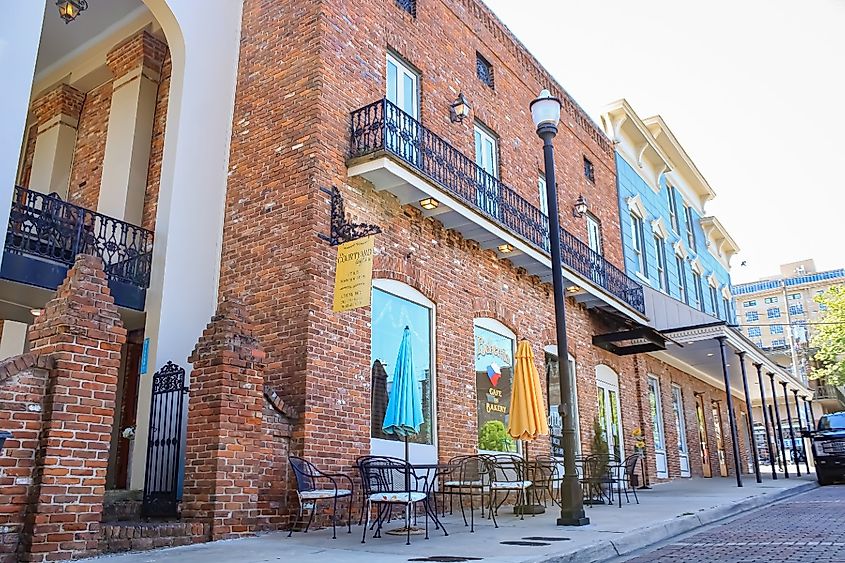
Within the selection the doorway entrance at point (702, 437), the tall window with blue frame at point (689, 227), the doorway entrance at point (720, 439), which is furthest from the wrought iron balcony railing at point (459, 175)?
the doorway entrance at point (720, 439)

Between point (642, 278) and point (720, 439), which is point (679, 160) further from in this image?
point (720, 439)

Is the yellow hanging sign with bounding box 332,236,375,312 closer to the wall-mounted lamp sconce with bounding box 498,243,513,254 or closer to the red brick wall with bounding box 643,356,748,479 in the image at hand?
the wall-mounted lamp sconce with bounding box 498,243,513,254

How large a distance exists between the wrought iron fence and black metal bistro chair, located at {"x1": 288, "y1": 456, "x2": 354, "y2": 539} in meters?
4.10

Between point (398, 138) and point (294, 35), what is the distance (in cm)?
223

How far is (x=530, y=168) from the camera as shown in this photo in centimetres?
1507

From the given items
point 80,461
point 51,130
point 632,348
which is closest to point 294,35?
point 51,130

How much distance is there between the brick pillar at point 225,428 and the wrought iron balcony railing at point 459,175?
3454 millimetres

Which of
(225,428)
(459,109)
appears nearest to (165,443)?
(225,428)

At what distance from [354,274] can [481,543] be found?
11.4 ft

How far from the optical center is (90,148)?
40.8ft

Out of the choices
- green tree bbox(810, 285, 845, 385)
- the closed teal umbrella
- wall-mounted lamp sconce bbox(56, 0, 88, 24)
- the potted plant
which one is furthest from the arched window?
green tree bbox(810, 285, 845, 385)

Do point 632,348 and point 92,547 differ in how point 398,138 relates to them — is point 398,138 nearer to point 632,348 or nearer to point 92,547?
point 92,547

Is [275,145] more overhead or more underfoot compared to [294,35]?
more underfoot

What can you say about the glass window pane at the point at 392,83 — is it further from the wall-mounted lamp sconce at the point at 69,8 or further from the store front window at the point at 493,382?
the wall-mounted lamp sconce at the point at 69,8
